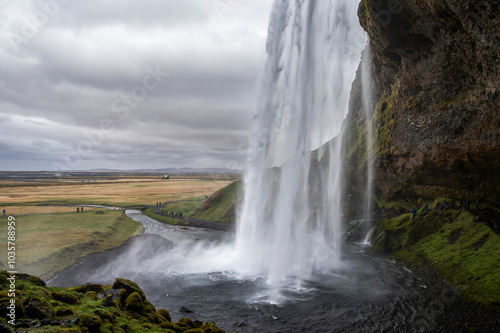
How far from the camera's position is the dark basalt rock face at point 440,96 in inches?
1118

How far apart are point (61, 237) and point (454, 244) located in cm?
5493

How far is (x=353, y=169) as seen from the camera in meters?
64.8

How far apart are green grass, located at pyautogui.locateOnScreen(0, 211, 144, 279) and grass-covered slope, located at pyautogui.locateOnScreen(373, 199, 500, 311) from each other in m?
41.1

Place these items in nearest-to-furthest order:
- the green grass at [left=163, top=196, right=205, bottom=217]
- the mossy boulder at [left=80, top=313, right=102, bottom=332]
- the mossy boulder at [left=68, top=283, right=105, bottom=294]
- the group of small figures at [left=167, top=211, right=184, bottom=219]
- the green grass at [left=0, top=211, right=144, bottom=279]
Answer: the mossy boulder at [left=80, top=313, right=102, bottom=332]
the mossy boulder at [left=68, top=283, right=105, bottom=294]
the green grass at [left=0, top=211, right=144, bottom=279]
the group of small figures at [left=167, top=211, right=184, bottom=219]
the green grass at [left=163, top=196, right=205, bottom=217]

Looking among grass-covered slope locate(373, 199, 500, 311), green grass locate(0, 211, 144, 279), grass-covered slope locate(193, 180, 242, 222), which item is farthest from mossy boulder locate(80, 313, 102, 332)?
grass-covered slope locate(193, 180, 242, 222)

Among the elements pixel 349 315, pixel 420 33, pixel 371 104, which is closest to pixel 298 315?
pixel 349 315

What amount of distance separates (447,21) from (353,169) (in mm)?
38207

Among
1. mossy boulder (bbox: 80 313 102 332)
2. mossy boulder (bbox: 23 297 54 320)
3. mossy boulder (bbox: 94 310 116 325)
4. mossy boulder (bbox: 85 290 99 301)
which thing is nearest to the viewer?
mossy boulder (bbox: 23 297 54 320)

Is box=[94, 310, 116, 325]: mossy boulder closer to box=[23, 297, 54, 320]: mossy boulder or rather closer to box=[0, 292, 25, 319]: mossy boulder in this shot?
box=[23, 297, 54, 320]: mossy boulder

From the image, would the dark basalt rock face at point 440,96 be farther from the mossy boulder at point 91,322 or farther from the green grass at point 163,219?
the green grass at point 163,219

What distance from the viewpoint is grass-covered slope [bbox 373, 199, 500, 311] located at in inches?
959

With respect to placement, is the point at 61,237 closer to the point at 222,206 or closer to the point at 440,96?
the point at 222,206

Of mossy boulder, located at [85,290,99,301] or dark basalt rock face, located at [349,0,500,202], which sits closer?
mossy boulder, located at [85,290,99,301]

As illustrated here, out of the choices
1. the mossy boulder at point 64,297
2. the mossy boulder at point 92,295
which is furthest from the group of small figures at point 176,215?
the mossy boulder at point 64,297
